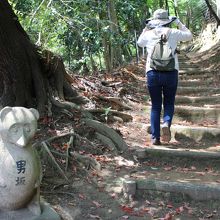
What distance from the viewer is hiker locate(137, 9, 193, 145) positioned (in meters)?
6.20

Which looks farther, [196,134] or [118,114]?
[118,114]

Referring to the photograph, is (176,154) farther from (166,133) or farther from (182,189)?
(182,189)

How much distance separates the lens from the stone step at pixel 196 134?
682 cm

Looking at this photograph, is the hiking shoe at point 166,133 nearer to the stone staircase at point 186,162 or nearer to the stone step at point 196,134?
the stone staircase at point 186,162

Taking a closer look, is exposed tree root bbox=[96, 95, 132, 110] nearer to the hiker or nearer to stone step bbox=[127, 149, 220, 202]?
the hiker

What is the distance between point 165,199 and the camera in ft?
16.0

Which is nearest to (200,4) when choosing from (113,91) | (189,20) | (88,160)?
(189,20)

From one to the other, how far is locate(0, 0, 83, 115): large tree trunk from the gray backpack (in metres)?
1.78

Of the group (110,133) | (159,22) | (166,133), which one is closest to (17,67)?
(110,133)

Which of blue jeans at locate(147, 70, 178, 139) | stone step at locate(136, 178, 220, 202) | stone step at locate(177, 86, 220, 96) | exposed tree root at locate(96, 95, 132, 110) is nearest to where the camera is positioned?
stone step at locate(136, 178, 220, 202)

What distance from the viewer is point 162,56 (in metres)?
6.13

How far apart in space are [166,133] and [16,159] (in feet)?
10.3

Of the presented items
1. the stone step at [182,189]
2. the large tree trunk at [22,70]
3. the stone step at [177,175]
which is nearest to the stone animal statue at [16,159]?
the stone step at [177,175]

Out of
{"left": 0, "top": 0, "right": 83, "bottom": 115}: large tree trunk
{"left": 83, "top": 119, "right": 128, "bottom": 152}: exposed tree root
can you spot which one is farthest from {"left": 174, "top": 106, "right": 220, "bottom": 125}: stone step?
{"left": 0, "top": 0, "right": 83, "bottom": 115}: large tree trunk
